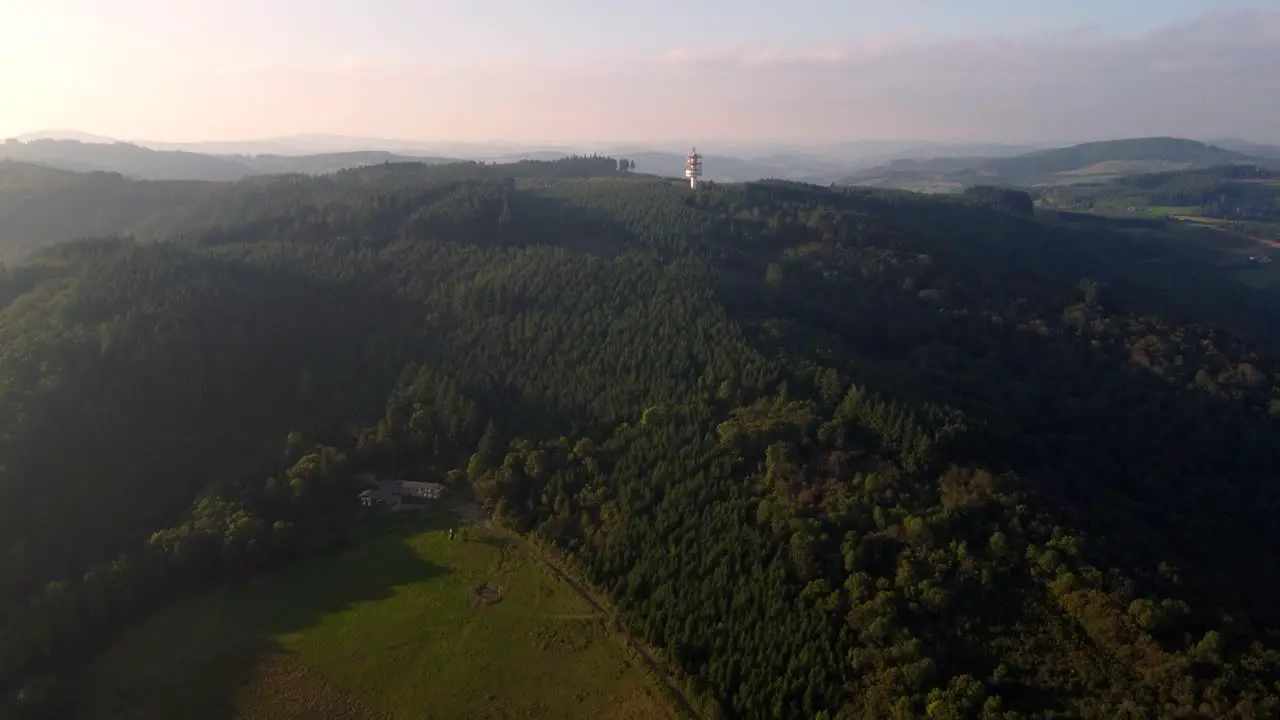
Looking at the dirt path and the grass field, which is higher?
the dirt path

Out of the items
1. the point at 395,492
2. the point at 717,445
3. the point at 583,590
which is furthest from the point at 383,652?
the point at 717,445

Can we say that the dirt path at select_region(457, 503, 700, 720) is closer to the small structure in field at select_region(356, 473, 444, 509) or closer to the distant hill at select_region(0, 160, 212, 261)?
the small structure in field at select_region(356, 473, 444, 509)

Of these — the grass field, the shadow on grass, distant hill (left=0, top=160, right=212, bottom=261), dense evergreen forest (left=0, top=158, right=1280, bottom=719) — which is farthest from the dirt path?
distant hill (left=0, top=160, right=212, bottom=261)

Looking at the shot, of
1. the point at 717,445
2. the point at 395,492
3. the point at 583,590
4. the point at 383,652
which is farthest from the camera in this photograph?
the point at 395,492

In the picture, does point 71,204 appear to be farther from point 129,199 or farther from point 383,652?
point 383,652

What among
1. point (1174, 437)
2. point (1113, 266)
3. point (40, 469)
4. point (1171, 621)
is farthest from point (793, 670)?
point (1113, 266)

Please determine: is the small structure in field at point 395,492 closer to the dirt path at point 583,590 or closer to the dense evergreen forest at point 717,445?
the dense evergreen forest at point 717,445

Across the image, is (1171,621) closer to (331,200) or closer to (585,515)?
(585,515)
